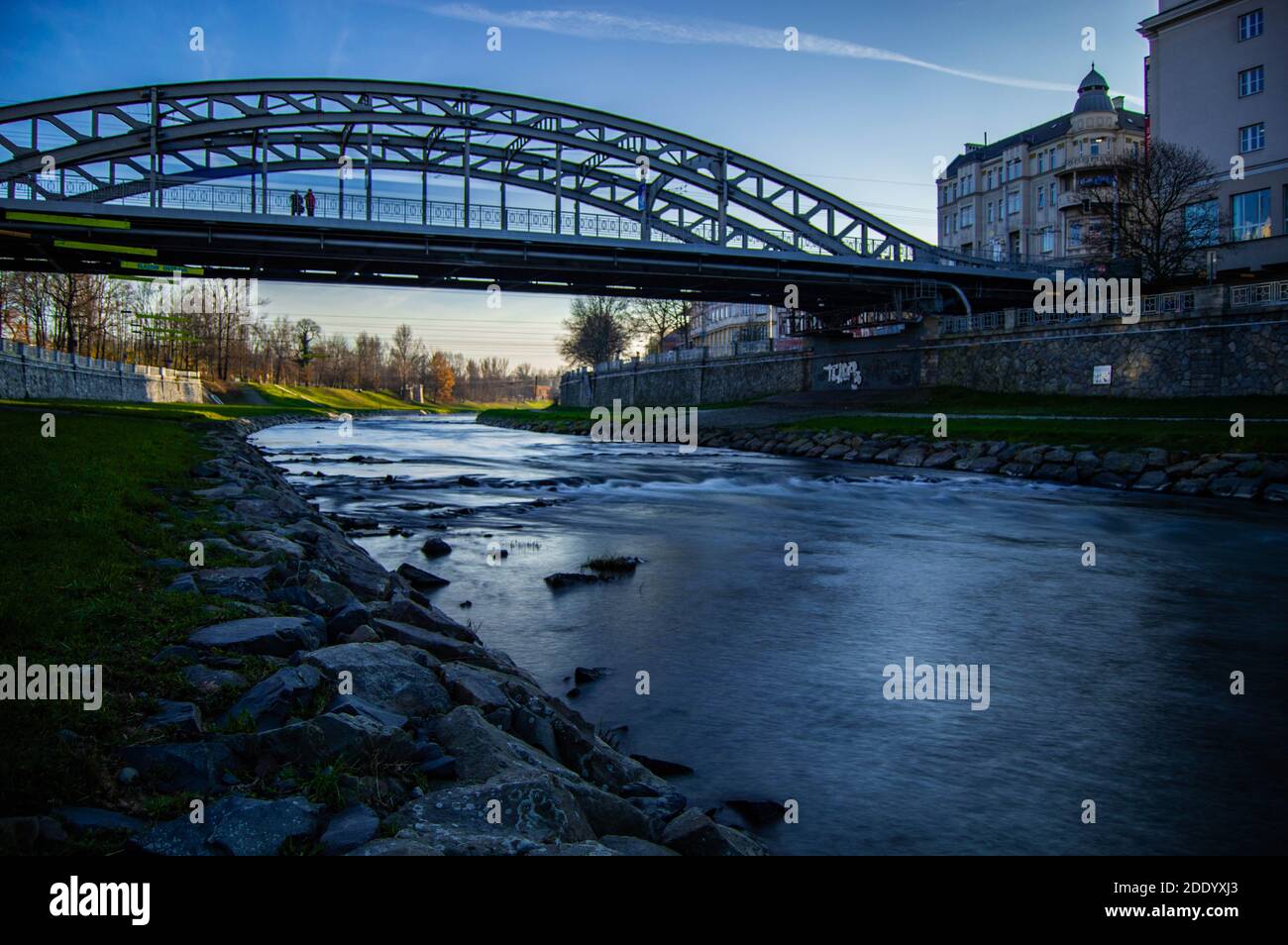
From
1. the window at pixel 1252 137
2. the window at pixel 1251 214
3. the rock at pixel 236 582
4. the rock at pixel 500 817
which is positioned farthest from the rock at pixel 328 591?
the window at pixel 1252 137

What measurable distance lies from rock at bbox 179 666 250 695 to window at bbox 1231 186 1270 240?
55.4 metres

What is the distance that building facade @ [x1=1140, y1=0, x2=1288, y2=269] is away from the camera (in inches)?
1768

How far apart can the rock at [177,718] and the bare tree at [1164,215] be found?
49.5 meters

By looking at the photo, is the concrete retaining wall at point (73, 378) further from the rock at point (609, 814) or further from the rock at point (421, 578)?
the rock at point (609, 814)

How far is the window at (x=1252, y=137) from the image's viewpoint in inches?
1804

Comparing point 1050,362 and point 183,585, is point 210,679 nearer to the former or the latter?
point 183,585

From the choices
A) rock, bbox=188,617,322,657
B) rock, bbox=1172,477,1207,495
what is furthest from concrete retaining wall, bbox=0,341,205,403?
rock, bbox=1172,477,1207,495

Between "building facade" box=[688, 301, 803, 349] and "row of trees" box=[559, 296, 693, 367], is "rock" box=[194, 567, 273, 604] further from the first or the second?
"building facade" box=[688, 301, 803, 349]

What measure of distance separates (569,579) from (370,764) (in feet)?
24.4

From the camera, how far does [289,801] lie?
340 centimetres

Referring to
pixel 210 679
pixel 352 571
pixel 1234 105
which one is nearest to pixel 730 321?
pixel 1234 105
